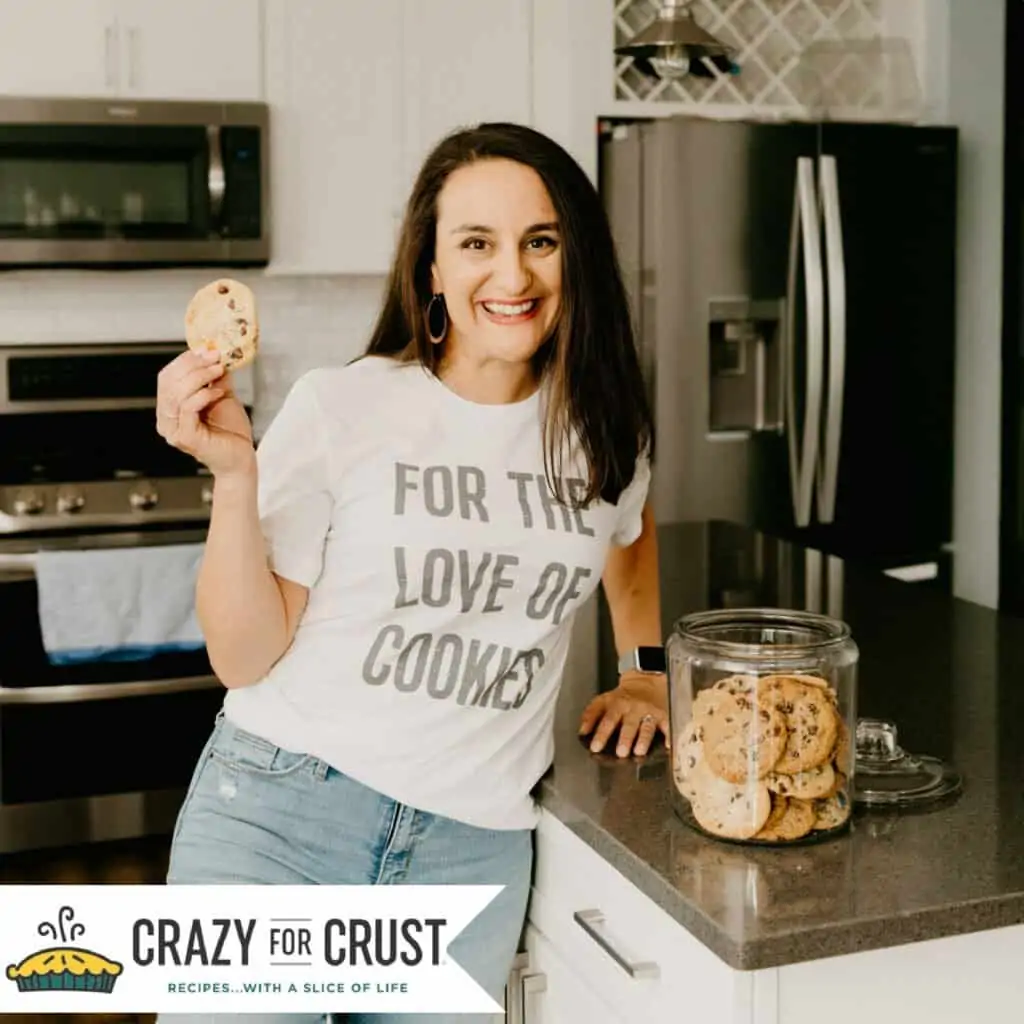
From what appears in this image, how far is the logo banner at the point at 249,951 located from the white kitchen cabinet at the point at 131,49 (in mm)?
2298

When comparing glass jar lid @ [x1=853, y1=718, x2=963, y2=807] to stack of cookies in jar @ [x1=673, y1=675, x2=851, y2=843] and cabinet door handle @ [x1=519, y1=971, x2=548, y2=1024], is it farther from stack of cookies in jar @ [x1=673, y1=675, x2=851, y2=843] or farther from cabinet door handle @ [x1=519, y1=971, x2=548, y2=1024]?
cabinet door handle @ [x1=519, y1=971, x2=548, y2=1024]

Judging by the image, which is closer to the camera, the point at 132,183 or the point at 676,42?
the point at 676,42

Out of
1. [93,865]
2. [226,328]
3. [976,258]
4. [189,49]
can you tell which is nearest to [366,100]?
[189,49]

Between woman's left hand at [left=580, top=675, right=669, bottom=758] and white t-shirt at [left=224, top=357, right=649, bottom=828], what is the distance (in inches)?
3.7

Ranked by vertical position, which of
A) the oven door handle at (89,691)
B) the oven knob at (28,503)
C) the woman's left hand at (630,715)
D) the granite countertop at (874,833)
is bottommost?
the oven door handle at (89,691)

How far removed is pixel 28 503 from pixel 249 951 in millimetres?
2052

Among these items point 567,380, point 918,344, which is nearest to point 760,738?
point 567,380

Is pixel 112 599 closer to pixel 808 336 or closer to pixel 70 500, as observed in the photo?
pixel 70 500

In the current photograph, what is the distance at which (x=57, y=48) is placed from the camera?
3.23 meters

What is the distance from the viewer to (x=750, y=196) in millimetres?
3502

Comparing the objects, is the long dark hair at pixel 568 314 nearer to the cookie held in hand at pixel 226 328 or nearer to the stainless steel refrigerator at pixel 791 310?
the cookie held in hand at pixel 226 328

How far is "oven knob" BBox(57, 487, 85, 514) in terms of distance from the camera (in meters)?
3.20

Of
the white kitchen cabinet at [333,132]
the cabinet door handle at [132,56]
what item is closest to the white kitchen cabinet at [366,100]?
the white kitchen cabinet at [333,132]

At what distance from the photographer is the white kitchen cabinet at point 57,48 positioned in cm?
319
